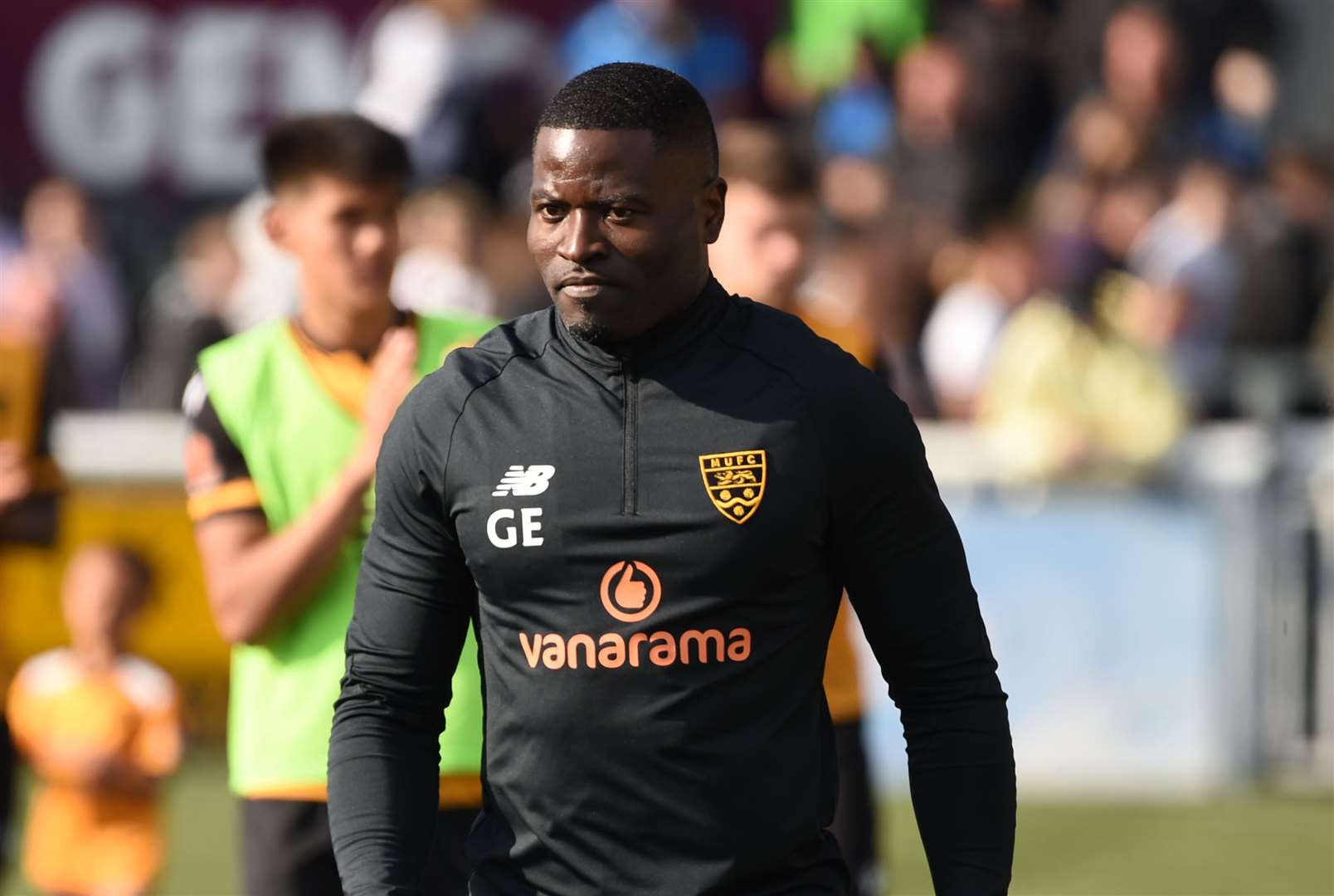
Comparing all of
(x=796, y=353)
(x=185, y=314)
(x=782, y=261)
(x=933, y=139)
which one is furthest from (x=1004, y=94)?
(x=796, y=353)

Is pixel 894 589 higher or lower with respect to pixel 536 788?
higher

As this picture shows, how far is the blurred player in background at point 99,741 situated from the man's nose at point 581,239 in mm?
4682

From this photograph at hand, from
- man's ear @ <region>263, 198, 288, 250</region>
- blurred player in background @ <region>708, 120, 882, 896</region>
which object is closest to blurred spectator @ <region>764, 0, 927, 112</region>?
blurred player in background @ <region>708, 120, 882, 896</region>

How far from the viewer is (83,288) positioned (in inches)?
565

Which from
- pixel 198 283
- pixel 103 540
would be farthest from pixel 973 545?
pixel 198 283

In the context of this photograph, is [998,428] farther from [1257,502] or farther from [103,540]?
[103,540]

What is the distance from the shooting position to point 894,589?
10.7 ft

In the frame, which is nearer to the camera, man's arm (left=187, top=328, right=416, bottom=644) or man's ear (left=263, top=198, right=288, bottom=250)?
man's arm (left=187, top=328, right=416, bottom=644)

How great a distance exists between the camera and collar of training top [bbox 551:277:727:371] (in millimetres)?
3273

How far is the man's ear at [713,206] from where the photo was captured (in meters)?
3.27

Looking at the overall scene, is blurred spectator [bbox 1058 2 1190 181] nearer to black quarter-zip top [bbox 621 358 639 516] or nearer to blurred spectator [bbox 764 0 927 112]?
blurred spectator [bbox 764 0 927 112]

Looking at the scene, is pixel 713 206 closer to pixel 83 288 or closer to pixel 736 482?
pixel 736 482

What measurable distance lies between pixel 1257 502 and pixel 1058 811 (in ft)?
5.80

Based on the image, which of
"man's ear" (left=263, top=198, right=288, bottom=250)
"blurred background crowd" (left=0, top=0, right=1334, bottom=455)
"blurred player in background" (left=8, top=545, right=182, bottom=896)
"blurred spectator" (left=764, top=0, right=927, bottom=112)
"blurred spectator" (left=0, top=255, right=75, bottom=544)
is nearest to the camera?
"man's ear" (left=263, top=198, right=288, bottom=250)
